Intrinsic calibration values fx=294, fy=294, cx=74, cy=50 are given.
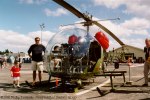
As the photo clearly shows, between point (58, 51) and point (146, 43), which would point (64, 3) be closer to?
point (58, 51)

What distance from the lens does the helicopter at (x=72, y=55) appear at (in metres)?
10.3

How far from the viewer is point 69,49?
10414 mm

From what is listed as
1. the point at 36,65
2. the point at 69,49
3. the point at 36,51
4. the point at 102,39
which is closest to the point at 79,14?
the point at 102,39

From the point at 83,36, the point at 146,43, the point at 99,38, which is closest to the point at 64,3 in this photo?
the point at 83,36

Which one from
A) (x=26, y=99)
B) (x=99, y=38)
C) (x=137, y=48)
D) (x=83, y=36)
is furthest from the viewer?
(x=137, y=48)

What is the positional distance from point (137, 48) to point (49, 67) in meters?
80.0

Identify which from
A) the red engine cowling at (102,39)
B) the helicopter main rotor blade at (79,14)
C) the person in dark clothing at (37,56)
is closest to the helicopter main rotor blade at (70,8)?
the helicopter main rotor blade at (79,14)

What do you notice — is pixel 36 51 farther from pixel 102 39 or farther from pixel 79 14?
pixel 102 39

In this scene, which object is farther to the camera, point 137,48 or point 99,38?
point 137,48

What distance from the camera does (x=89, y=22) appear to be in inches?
536

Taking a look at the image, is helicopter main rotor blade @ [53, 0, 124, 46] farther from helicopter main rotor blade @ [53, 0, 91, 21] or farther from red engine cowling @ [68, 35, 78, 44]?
red engine cowling @ [68, 35, 78, 44]

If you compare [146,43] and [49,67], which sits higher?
[146,43]

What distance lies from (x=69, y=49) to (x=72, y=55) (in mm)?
251

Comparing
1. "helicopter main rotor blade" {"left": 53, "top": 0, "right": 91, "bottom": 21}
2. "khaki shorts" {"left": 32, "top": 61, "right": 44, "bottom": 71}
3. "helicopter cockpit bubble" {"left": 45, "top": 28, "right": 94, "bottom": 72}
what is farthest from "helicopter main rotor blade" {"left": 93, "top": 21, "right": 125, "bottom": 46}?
"khaki shorts" {"left": 32, "top": 61, "right": 44, "bottom": 71}
